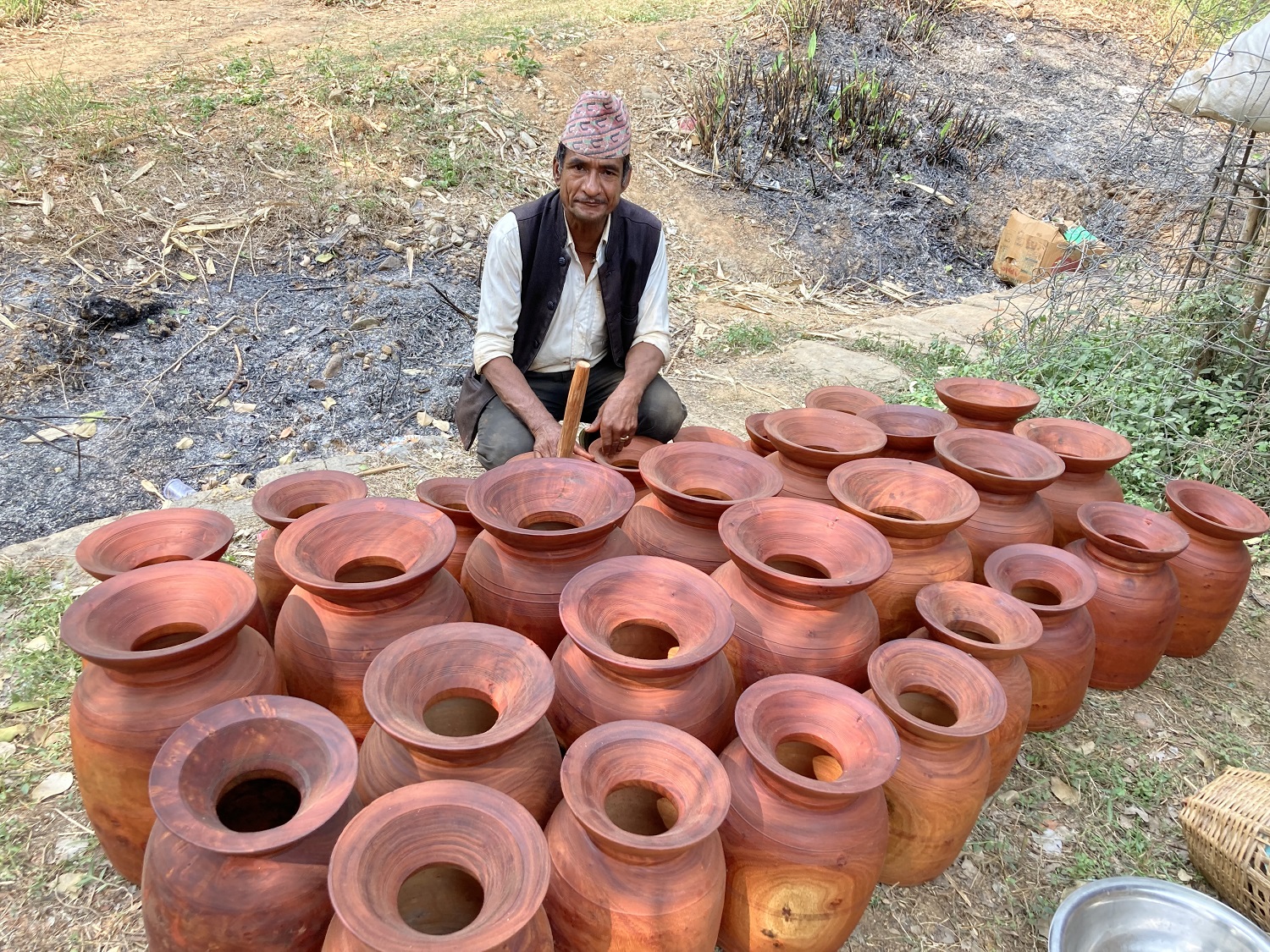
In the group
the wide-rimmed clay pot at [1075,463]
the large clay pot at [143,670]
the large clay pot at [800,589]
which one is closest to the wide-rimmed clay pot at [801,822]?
the large clay pot at [800,589]

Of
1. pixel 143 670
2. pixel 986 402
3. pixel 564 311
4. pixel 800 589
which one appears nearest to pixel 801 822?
pixel 800 589

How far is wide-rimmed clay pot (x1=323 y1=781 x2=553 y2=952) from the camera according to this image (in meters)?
1.38

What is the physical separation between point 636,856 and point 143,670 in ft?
4.07

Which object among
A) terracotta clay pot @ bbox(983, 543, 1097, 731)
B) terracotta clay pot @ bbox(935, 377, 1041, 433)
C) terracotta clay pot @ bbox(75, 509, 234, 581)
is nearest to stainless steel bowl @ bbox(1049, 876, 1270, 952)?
terracotta clay pot @ bbox(983, 543, 1097, 731)

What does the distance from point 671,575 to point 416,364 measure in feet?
13.0

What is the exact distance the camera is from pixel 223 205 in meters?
6.60

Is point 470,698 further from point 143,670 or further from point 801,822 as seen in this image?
point 801,822

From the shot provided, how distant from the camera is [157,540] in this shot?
2.42 meters

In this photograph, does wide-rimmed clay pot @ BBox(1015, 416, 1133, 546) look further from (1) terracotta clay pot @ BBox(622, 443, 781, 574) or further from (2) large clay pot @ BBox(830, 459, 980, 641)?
(1) terracotta clay pot @ BBox(622, 443, 781, 574)

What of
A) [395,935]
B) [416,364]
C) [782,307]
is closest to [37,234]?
[416,364]

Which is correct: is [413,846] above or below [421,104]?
below

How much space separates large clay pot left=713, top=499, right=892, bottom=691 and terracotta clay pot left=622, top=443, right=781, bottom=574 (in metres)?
0.14

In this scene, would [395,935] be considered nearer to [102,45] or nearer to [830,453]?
[830,453]

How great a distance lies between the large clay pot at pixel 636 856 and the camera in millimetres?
1677
